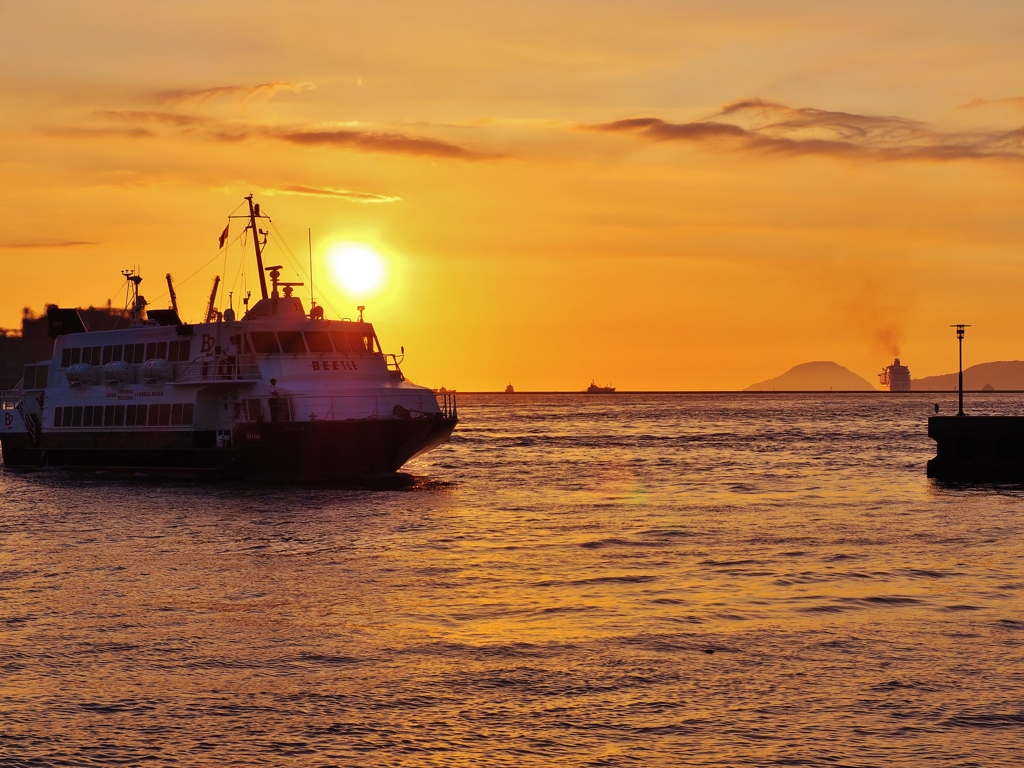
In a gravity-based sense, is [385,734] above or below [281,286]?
below

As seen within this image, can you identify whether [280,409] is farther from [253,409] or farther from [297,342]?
[297,342]

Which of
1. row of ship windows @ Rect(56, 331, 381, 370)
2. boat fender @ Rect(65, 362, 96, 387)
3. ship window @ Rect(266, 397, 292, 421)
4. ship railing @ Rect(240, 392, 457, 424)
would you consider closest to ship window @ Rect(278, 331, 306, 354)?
row of ship windows @ Rect(56, 331, 381, 370)

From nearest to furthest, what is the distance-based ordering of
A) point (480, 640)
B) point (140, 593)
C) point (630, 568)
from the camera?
point (480, 640)
point (140, 593)
point (630, 568)

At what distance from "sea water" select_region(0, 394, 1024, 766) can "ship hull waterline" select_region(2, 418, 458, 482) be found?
667cm

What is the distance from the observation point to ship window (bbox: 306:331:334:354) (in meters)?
47.9

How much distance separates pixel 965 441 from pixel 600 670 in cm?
4028

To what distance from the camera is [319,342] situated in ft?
157

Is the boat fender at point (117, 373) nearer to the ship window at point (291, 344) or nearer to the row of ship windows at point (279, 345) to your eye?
the row of ship windows at point (279, 345)

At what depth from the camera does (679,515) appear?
37250mm

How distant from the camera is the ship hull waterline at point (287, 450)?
44.9 m

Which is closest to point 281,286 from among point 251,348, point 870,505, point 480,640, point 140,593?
point 251,348

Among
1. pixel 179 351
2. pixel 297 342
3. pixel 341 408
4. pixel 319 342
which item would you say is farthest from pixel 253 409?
pixel 179 351

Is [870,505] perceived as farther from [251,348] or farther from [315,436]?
[251,348]

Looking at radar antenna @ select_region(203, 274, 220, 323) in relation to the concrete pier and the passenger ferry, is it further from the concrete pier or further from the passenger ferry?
the concrete pier
